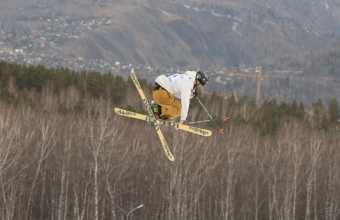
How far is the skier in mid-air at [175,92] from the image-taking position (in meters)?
16.0

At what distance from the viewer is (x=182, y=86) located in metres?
16.1

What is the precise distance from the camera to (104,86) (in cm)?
7281

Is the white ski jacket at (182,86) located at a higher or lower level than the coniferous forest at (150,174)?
Answer: higher

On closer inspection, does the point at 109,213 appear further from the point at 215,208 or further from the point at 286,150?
the point at 286,150

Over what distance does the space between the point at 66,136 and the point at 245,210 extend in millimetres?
12826

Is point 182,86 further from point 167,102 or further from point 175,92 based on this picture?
point 167,102

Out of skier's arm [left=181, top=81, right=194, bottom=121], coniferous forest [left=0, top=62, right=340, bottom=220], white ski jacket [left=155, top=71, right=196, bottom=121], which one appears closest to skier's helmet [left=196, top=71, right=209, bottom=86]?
white ski jacket [left=155, top=71, right=196, bottom=121]

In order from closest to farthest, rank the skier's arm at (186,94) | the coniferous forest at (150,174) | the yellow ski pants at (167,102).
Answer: the skier's arm at (186,94)
the yellow ski pants at (167,102)
the coniferous forest at (150,174)

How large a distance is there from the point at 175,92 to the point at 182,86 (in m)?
0.64

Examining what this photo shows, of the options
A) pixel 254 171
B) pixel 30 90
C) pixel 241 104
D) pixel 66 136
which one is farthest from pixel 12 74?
pixel 254 171


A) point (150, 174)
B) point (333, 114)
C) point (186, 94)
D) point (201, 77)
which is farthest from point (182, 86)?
point (333, 114)

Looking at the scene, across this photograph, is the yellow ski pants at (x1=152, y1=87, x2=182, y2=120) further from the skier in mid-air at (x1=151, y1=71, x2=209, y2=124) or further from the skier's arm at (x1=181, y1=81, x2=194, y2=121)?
the skier's arm at (x1=181, y1=81, x2=194, y2=121)

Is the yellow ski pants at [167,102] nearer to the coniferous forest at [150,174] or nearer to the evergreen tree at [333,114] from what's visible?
the coniferous forest at [150,174]

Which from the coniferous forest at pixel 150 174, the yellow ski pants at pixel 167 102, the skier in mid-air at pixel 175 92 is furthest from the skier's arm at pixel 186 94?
the coniferous forest at pixel 150 174
